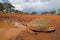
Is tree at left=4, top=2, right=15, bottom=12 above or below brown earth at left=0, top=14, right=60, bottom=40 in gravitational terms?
above

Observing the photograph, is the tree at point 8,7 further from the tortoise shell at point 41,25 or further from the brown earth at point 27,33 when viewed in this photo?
the tortoise shell at point 41,25

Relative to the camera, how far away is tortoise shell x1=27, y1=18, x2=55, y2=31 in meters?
2.55

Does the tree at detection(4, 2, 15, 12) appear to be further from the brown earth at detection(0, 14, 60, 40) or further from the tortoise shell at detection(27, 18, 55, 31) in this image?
the tortoise shell at detection(27, 18, 55, 31)

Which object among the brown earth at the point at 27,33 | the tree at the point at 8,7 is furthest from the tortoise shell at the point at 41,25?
the tree at the point at 8,7

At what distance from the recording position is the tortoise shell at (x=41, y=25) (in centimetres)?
255

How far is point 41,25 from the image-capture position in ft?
8.41

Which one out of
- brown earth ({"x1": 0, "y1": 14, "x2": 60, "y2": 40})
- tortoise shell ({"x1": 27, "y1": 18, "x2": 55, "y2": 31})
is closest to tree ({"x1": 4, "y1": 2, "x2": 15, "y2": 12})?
brown earth ({"x1": 0, "y1": 14, "x2": 60, "y2": 40})

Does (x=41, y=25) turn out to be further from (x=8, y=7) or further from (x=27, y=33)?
(x=8, y=7)

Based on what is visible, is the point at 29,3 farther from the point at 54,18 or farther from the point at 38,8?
the point at 54,18

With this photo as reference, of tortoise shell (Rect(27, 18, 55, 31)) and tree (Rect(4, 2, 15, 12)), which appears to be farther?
tree (Rect(4, 2, 15, 12))

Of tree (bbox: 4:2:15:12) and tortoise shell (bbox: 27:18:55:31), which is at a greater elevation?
tree (bbox: 4:2:15:12)

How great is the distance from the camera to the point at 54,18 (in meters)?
2.71

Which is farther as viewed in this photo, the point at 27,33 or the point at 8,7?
the point at 8,7

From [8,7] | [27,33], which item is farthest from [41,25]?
[8,7]
